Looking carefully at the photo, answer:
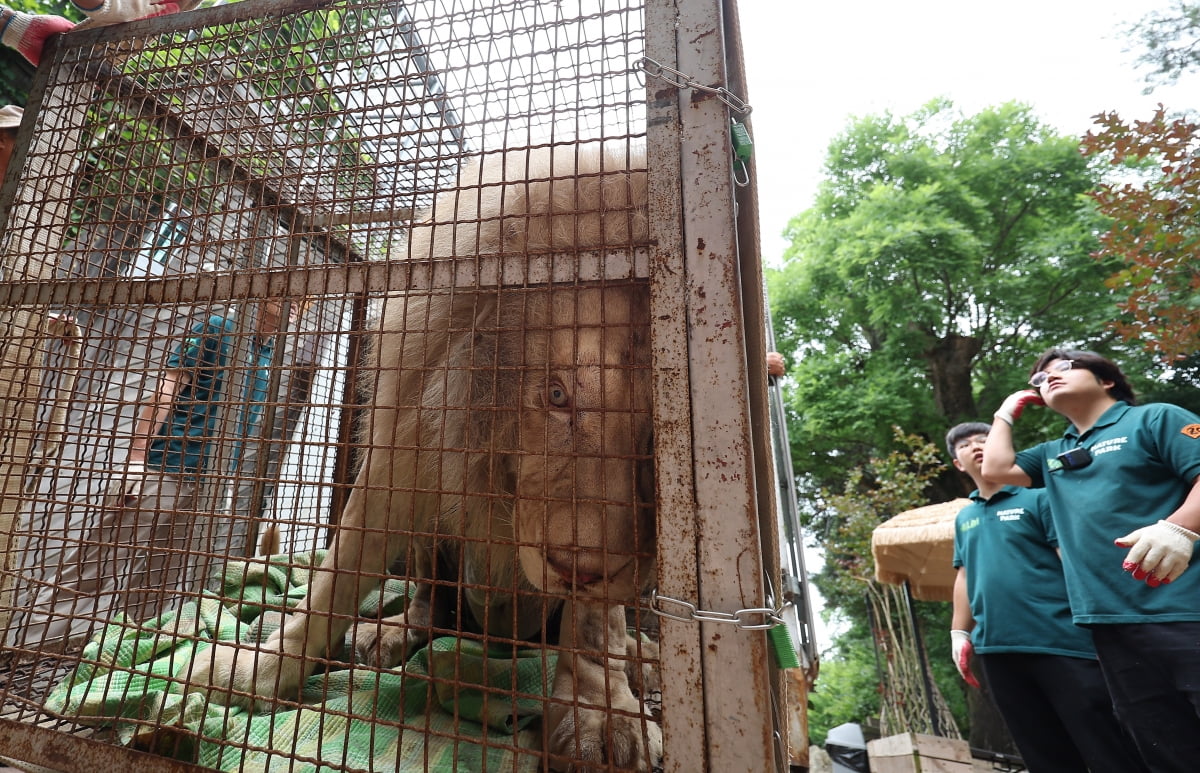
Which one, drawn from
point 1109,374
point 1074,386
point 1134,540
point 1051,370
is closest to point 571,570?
point 1134,540

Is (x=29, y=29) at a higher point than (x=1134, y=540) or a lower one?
higher

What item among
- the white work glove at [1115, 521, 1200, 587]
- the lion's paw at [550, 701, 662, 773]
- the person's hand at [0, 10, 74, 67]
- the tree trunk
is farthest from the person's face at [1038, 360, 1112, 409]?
the tree trunk

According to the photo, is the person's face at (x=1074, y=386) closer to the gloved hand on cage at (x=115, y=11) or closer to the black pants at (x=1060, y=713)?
the black pants at (x=1060, y=713)

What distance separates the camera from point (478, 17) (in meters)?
1.54

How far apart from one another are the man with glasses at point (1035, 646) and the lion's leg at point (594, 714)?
2393mm

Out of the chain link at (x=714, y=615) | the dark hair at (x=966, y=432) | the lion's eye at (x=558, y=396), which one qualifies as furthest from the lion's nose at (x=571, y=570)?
the dark hair at (x=966, y=432)

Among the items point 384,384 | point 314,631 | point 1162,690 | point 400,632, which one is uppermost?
point 384,384

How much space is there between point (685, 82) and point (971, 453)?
381 centimetres

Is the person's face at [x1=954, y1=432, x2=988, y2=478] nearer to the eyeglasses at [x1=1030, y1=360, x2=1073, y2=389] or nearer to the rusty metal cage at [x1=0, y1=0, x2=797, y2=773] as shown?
the eyeglasses at [x1=1030, y1=360, x2=1073, y2=389]

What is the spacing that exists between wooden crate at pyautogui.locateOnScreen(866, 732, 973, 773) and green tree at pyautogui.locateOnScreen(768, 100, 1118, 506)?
8.36 m

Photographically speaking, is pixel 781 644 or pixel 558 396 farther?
pixel 558 396

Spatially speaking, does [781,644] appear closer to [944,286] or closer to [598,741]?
[598,741]

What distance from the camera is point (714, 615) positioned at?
1093 mm

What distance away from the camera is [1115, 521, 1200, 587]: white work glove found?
7.57 feet
